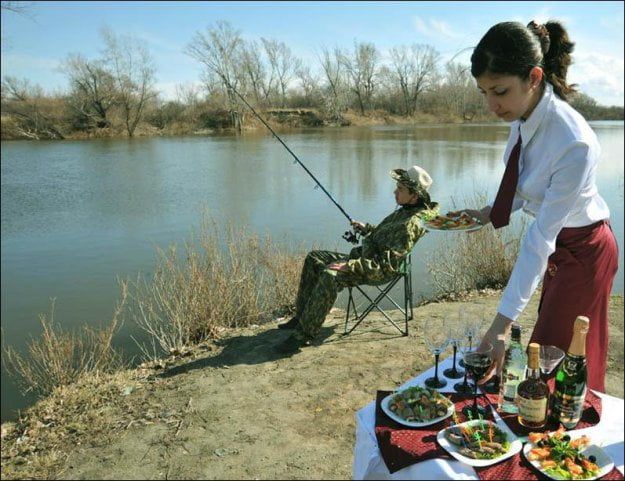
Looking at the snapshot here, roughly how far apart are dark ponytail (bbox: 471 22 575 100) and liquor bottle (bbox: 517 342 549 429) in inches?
30.3

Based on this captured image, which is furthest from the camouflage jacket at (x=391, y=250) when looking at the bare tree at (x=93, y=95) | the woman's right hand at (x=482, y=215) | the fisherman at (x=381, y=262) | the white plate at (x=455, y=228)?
the bare tree at (x=93, y=95)

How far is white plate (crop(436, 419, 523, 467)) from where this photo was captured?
1136 millimetres

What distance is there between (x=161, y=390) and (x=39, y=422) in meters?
0.69

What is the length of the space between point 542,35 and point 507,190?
47 cm

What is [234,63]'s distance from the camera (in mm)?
6824

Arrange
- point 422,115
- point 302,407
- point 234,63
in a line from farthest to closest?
point 422,115 → point 234,63 → point 302,407

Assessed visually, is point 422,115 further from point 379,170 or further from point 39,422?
point 39,422

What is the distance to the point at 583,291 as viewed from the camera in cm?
145

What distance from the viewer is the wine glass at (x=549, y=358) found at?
137cm

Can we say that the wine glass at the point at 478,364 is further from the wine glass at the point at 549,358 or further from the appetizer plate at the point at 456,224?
the appetizer plate at the point at 456,224

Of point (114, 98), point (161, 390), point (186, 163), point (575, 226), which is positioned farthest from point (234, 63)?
point (114, 98)

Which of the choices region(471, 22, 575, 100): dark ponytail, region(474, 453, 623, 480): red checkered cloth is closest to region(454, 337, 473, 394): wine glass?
region(474, 453, 623, 480): red checkered cloth

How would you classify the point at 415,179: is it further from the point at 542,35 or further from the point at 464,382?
the point at 464,382

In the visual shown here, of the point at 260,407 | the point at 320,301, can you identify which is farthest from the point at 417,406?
the point at 320,301
